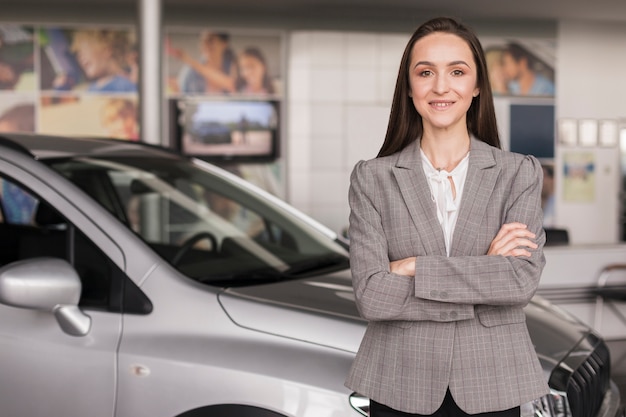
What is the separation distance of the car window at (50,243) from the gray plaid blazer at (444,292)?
991 mm

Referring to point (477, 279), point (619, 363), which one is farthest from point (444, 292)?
point (619, 363)

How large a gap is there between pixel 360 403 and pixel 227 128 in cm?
849

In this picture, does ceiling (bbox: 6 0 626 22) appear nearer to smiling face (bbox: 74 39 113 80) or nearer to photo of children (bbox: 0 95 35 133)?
smiling face (bbox: 74 39 113 80)

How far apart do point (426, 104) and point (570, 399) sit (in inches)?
38.8

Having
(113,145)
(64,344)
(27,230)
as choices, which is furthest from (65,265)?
(27,230)

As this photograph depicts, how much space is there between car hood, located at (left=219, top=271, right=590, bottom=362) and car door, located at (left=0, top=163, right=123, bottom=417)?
1.21ft

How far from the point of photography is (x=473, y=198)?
1.89 m

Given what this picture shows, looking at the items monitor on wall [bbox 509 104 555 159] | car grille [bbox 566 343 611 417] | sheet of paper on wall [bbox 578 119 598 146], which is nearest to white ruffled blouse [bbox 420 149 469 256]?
car grille [bbox 566 343 611 417]

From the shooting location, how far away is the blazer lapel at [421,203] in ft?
6.15

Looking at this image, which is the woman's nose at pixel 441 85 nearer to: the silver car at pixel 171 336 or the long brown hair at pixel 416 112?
the long brown hair at pixel 416 112

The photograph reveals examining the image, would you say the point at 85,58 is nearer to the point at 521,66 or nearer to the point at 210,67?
the point at 210,67

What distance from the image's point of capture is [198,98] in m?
10.5

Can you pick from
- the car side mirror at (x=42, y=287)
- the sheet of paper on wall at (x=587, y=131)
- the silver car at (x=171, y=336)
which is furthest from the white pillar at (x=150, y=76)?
the sheet of paper on wall at (x=587, y=131)

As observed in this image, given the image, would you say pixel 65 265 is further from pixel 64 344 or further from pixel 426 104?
pixel 426 104
